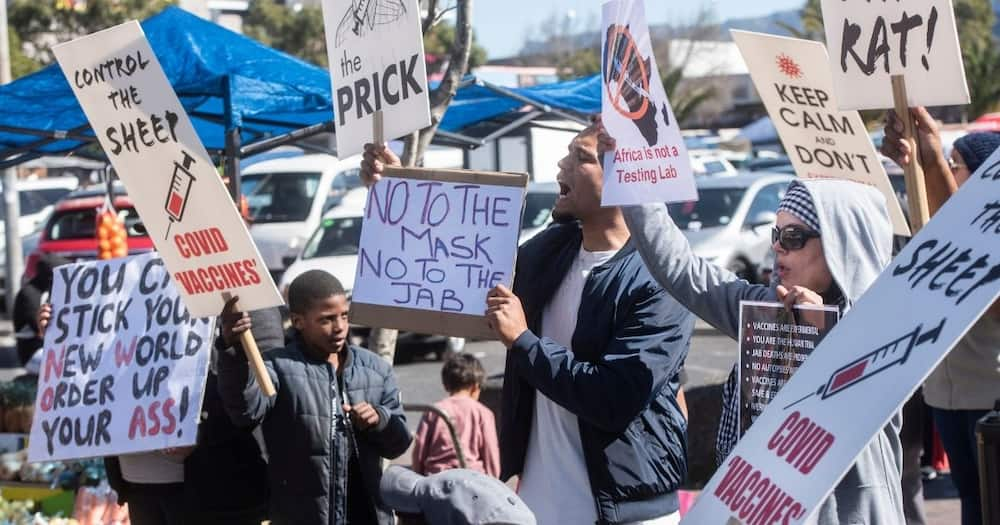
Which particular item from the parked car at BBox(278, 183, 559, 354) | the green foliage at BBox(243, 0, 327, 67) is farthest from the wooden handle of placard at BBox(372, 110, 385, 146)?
the green foliage at BBox(243, 0, 327, 67)

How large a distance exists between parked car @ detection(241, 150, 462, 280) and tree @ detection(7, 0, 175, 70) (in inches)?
733

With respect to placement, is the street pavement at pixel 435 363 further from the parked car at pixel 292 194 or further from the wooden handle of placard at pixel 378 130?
the wooden handle of placard at pixel 378 130

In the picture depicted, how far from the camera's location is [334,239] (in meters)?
14.4

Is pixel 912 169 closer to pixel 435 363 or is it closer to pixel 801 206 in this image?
pixel 801 206

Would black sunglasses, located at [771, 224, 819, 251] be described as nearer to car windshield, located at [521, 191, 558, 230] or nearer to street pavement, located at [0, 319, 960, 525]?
street pavement, located at [0, 319, 960, 525]

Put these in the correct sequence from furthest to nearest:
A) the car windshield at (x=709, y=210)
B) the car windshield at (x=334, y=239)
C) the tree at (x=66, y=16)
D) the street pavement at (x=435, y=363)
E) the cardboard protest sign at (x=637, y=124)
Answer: the tree at (x=66, y=16) → the car windshield at (x=709, y=210) → the car windshield at (x=334, y=239) → the street pavement at (x=435, y=363) → the cardboard protest sign at (x=637, y=124)

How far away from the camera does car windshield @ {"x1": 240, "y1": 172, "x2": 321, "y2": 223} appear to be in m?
17.2

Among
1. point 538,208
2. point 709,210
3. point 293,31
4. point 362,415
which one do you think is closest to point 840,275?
point 362,415

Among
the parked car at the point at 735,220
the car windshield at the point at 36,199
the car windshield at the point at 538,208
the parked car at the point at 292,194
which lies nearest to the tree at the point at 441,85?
the car windshield at the point at 538,208

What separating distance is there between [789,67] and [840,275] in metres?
1.78

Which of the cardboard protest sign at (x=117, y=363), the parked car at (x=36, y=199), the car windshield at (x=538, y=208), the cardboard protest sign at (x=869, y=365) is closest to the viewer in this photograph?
the cardboard protest sign at (x=869, y=365)

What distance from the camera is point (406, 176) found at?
387 centimetres

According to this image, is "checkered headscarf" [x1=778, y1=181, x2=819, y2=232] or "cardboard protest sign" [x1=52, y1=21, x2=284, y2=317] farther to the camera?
"cardboard protest sign" [x1=52, y1=21, x2=284, y2=317]

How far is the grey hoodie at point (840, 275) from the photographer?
9.39 feet
